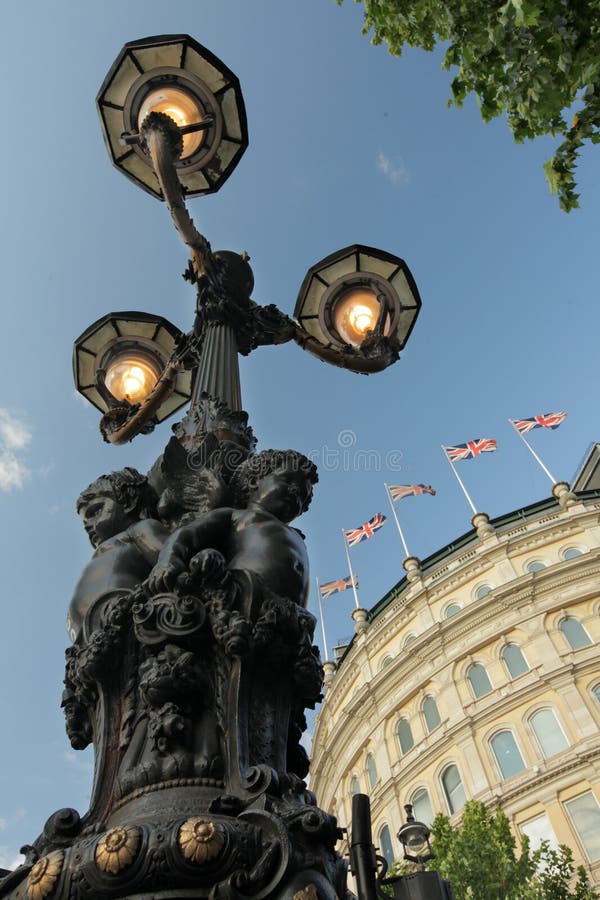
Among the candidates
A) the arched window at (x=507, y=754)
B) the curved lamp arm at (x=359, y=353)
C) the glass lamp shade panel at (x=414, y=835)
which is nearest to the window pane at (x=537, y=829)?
the arched window at (x=507, y=754)

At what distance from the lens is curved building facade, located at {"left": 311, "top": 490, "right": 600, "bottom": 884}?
26438mm

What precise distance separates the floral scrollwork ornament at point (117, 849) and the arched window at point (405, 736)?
108 ft

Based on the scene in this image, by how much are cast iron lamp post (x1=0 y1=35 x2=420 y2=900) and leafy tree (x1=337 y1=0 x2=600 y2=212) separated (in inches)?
76.4

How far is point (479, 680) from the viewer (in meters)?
31.5

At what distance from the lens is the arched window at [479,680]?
3111cm

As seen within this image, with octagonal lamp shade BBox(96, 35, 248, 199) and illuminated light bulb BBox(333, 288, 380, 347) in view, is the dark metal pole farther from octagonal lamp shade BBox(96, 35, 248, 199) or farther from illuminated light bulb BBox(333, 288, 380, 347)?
octagonal lamp shade BBox(96, 35, 248, 199)

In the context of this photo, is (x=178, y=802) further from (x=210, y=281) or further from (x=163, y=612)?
(x=210, y=281)

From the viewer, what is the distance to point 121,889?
6.42ft

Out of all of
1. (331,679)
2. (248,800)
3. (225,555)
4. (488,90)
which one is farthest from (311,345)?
(331,679)

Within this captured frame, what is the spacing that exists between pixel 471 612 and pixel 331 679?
10971 millimetres

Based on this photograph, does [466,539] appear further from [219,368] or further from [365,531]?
[219,368]

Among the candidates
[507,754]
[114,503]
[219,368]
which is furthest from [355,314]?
[507,754]

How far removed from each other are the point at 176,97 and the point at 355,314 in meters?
2.29

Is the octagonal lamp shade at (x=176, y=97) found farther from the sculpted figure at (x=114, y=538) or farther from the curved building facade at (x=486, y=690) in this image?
the curved building facade at (x=486, y=690)
